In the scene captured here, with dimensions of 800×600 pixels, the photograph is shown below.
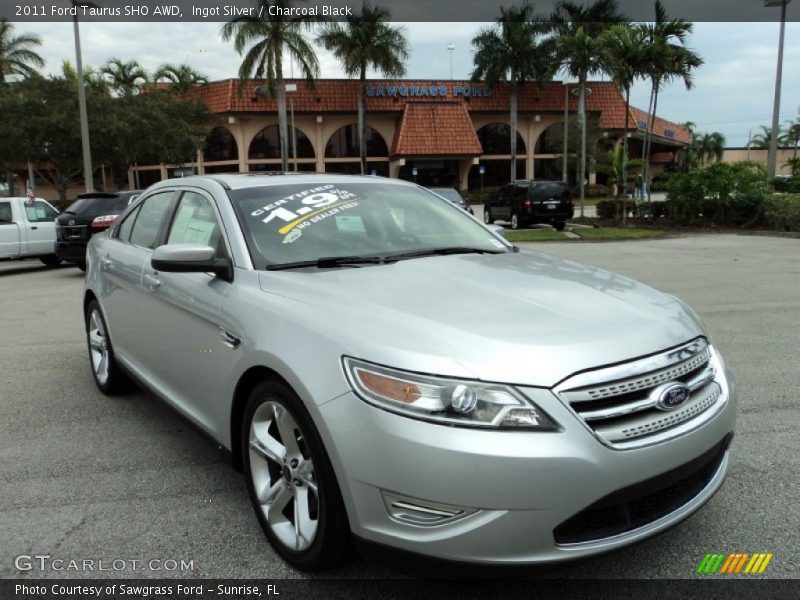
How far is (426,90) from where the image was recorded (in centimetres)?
4853

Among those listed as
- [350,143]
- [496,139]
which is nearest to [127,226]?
[350,143]

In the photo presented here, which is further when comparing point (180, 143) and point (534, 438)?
point (180, 143)

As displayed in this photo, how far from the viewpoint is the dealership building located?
4741cm

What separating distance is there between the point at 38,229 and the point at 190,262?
13.5 meters

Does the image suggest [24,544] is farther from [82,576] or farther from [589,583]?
[589,583]

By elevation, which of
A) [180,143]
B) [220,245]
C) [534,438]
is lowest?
[534,438]

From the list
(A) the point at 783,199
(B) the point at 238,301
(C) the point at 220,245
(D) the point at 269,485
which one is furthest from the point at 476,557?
(A) the point at 783,199

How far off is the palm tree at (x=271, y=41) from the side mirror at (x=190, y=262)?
35215 mm

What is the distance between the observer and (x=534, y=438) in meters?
2.15

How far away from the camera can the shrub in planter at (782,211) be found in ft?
66.5

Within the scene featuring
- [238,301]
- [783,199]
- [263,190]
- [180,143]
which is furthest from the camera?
[180,143]

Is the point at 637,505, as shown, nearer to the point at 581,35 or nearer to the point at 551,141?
the point at 581,35

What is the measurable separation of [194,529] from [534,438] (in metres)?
1.82

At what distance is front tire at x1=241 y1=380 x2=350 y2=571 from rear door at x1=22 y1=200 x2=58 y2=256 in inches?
539
